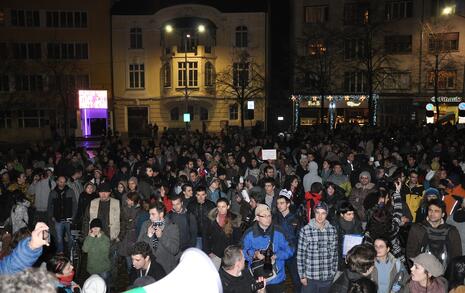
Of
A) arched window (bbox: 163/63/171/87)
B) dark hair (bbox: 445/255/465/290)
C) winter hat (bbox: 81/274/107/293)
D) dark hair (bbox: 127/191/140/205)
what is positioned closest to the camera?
winter hat (bbox: 81/274/107/293)

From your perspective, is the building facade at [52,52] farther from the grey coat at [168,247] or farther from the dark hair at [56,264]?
the dark hair at [56,264]

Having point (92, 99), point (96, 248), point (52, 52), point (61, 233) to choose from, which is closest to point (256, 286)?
point (96, 248)

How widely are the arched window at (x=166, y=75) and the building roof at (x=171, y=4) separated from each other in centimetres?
540

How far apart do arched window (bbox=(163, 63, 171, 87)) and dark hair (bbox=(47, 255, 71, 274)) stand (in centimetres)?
4156

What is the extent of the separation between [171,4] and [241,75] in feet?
34.9

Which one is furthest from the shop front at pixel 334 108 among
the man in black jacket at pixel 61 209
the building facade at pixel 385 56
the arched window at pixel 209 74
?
the man in black jacket at pixel 61 209

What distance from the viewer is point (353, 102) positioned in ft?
140

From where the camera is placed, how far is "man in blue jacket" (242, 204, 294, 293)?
6117 mm

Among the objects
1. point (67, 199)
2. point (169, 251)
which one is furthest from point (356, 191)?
point (67, 199)

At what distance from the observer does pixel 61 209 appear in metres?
9.24

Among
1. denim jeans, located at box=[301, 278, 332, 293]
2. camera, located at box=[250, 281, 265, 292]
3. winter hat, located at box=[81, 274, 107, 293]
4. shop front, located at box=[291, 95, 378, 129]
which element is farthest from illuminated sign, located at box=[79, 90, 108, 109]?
camera, located at box=[250, 281, 265, 292]

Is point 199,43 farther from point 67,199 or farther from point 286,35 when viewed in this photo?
point 67,199

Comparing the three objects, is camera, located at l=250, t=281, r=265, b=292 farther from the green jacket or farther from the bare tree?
the bare tree

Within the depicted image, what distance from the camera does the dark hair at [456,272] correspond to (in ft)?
17.0
